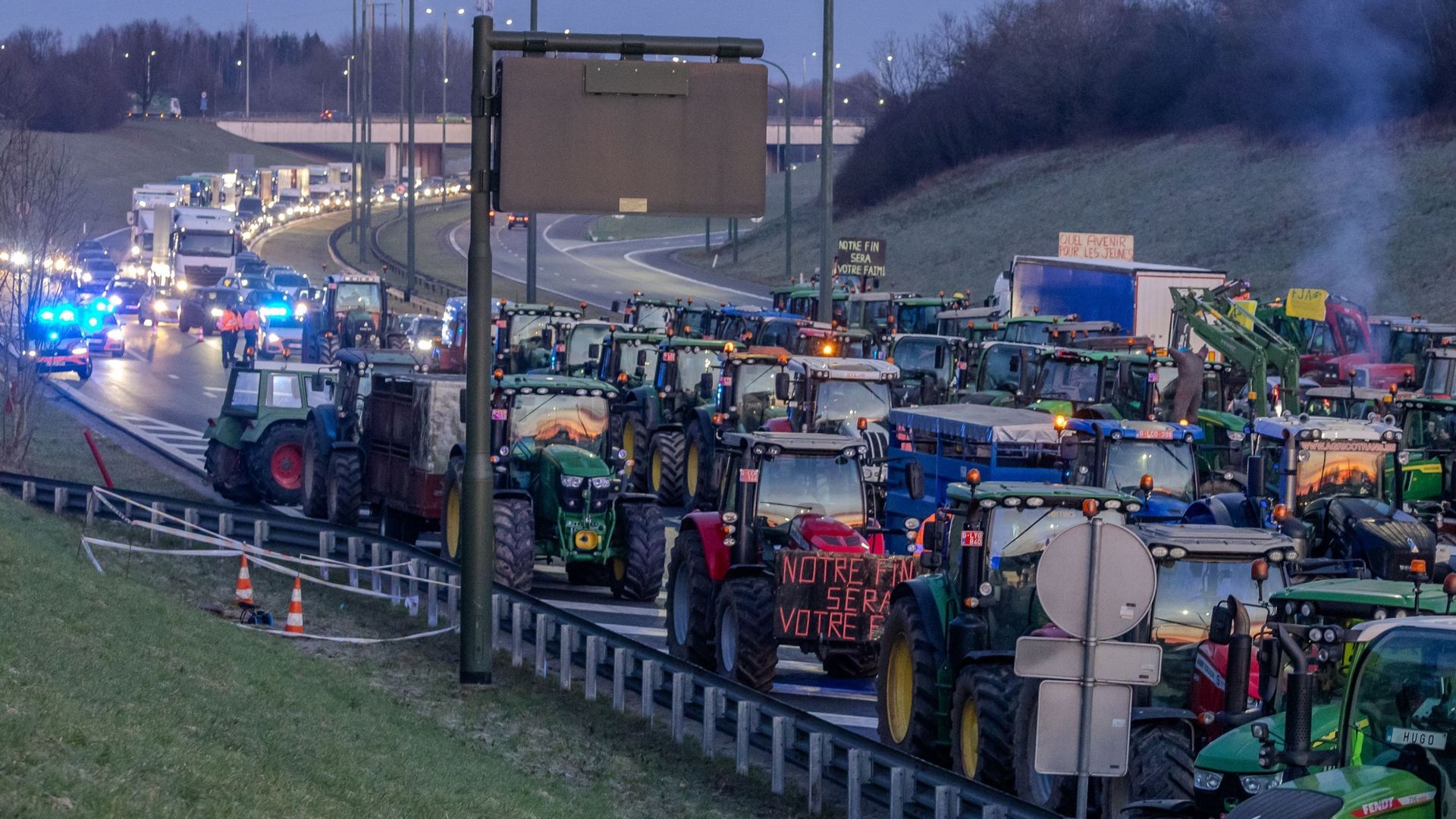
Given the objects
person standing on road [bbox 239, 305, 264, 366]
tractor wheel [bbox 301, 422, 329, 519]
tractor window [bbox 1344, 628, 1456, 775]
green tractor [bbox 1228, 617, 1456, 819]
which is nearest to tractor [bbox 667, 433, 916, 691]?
green tractor [bbox 1228, 617, 1456, 819]

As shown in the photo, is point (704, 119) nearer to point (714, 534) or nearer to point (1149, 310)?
point (714, 534)

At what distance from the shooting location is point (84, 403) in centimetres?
4272

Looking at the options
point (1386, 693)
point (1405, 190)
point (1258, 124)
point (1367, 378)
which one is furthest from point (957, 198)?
point (1386, 693)

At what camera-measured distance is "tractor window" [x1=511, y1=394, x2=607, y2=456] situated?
2181 centimetres

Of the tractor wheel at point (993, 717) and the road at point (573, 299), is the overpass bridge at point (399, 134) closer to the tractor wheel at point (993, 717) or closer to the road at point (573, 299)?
the road at point (573, 299)

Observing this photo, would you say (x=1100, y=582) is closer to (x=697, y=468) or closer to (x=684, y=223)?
(x=697, y=468)

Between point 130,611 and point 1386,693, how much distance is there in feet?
34.6

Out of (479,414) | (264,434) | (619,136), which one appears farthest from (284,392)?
(619,136)

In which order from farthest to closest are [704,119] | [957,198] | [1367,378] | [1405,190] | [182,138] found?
[182,138] < [957,198] < [1405,190] < [1367,378] < [704,119]

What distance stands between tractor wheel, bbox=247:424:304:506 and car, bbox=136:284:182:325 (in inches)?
1550

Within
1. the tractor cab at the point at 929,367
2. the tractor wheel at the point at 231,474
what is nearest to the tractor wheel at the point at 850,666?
the tractor wheel at the point at 231,474

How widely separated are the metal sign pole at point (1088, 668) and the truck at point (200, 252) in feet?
212

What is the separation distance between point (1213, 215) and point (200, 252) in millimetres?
37776

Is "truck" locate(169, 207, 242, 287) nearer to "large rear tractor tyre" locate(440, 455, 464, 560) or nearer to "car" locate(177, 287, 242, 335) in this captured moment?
"car" locate(177, 287, 242, 335)
